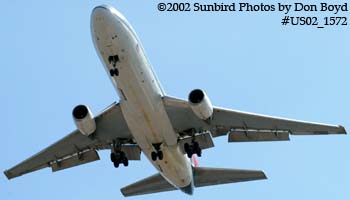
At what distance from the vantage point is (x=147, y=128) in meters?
27.6

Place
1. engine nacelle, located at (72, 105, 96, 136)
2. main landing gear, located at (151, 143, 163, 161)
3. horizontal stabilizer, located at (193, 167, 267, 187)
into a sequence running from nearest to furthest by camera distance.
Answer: engine nacelle, located at (72, 105, 96, 136), main landing gear, located at (151, 143, 163, 161), horizontal stabilizer, located at (193, 167, 267, 187)

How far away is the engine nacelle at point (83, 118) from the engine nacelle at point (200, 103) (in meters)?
4.33

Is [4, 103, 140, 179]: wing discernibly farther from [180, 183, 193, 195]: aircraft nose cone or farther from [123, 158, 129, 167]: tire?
[180, 183, 193, 195]: aircraft nose cone

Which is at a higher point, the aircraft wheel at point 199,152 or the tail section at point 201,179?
the aircraft wheel at point 199,152

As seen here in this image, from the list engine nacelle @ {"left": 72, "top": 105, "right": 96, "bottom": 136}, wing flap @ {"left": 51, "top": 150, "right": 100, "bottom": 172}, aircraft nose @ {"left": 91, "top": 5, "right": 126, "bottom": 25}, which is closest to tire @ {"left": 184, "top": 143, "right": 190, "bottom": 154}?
engine nacelle @ {"left": 72, "top": 105, "right": 96, "bottom": 136}

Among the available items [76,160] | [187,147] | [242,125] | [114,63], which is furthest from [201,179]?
[114,63]

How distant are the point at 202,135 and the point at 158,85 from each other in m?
3.86

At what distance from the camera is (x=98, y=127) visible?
1176 inches

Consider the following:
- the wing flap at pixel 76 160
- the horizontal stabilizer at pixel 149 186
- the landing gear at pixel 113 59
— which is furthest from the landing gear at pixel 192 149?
the landing gear at pixel 113 59

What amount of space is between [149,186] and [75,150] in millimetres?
4010

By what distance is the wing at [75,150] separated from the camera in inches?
1193

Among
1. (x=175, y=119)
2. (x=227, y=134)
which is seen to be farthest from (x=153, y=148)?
(x=227, y=134)

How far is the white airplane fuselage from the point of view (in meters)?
25.5

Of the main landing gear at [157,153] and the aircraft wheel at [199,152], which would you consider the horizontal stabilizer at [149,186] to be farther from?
the main landing gear at [157,153]
